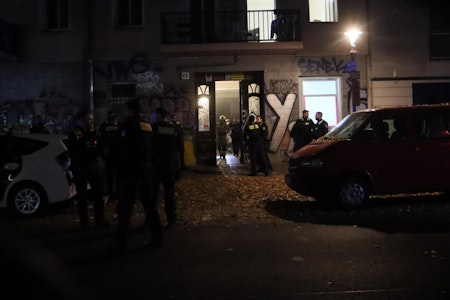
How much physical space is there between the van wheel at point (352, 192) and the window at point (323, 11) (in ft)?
31.9

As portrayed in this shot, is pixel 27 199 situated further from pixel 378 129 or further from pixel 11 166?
pixel 378 129

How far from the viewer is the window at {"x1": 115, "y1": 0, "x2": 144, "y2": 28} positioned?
→ 16875 mm

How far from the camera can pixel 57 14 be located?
16.8m

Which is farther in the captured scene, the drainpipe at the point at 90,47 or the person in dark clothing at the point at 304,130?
the drainpipe at the point at 90,47

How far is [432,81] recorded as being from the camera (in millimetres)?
16922

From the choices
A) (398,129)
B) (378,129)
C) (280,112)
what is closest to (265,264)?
(378,129)

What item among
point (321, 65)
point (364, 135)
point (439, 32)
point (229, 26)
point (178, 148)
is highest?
point (229, 26)

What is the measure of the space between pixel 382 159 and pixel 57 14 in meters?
12.6

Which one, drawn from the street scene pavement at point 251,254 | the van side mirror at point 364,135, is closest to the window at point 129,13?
the street scene pavement at point 251,254

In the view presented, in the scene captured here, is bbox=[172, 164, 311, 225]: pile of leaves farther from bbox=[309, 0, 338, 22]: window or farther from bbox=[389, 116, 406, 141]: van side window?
bbox=[309, 0, 338, 22]: window

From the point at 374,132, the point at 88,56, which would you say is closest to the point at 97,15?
the point at 88,56

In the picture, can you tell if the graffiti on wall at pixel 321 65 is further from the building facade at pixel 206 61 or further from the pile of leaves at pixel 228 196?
the pile of leaves at pixel 228 196

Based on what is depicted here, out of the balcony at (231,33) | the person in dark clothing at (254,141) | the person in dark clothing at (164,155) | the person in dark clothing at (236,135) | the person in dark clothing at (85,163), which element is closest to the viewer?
the person in dark clothing at (164,155)

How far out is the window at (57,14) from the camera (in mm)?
16750
